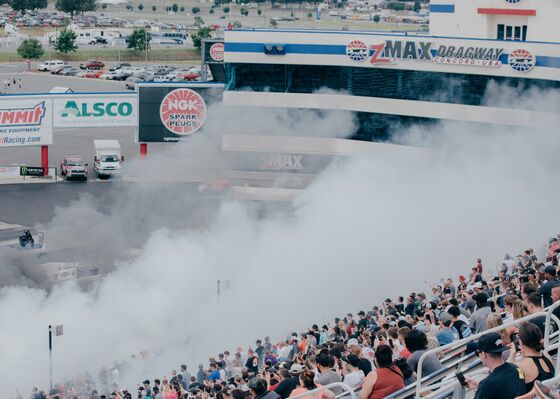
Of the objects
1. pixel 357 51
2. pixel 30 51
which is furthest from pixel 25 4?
Answer: pixel 357 51

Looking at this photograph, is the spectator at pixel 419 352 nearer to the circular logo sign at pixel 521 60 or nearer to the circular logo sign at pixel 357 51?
the circular logo sign at pixel 521 60

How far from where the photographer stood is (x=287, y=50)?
3378 centimetres

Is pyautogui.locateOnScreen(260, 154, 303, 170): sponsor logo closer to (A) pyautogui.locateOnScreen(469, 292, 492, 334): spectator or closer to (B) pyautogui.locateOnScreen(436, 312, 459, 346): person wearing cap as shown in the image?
(A) pyautogui.locateOnScreen(469, 292, 492, 334): spectator

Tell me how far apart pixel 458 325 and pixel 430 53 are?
21759 millimetres

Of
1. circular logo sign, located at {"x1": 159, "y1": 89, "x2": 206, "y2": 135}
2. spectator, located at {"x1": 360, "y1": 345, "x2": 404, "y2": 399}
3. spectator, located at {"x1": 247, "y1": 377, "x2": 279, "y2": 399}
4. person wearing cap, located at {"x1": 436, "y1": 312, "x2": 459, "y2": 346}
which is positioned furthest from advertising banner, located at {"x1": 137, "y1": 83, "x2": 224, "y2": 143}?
spectator, located at {"x1": 360, "y1": 345, "x2": 404, "y2": 399}

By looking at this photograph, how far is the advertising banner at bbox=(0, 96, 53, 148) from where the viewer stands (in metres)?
38.0

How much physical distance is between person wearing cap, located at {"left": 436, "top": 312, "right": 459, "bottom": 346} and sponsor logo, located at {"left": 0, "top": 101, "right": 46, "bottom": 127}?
29.3 meters

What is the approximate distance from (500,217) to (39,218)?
47.8ft

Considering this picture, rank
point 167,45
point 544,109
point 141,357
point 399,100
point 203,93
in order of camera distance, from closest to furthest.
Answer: point 141,357 < point 544,109 < point 399,100 < point 203,93 < point 167,45

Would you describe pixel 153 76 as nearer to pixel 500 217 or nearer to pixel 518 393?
pixel 500 217

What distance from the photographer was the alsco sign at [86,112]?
38.9 metres

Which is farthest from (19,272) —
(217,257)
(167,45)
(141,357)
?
(167,45)

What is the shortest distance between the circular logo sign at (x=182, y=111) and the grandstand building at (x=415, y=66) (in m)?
2.37

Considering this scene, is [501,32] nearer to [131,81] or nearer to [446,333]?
[446,333]
